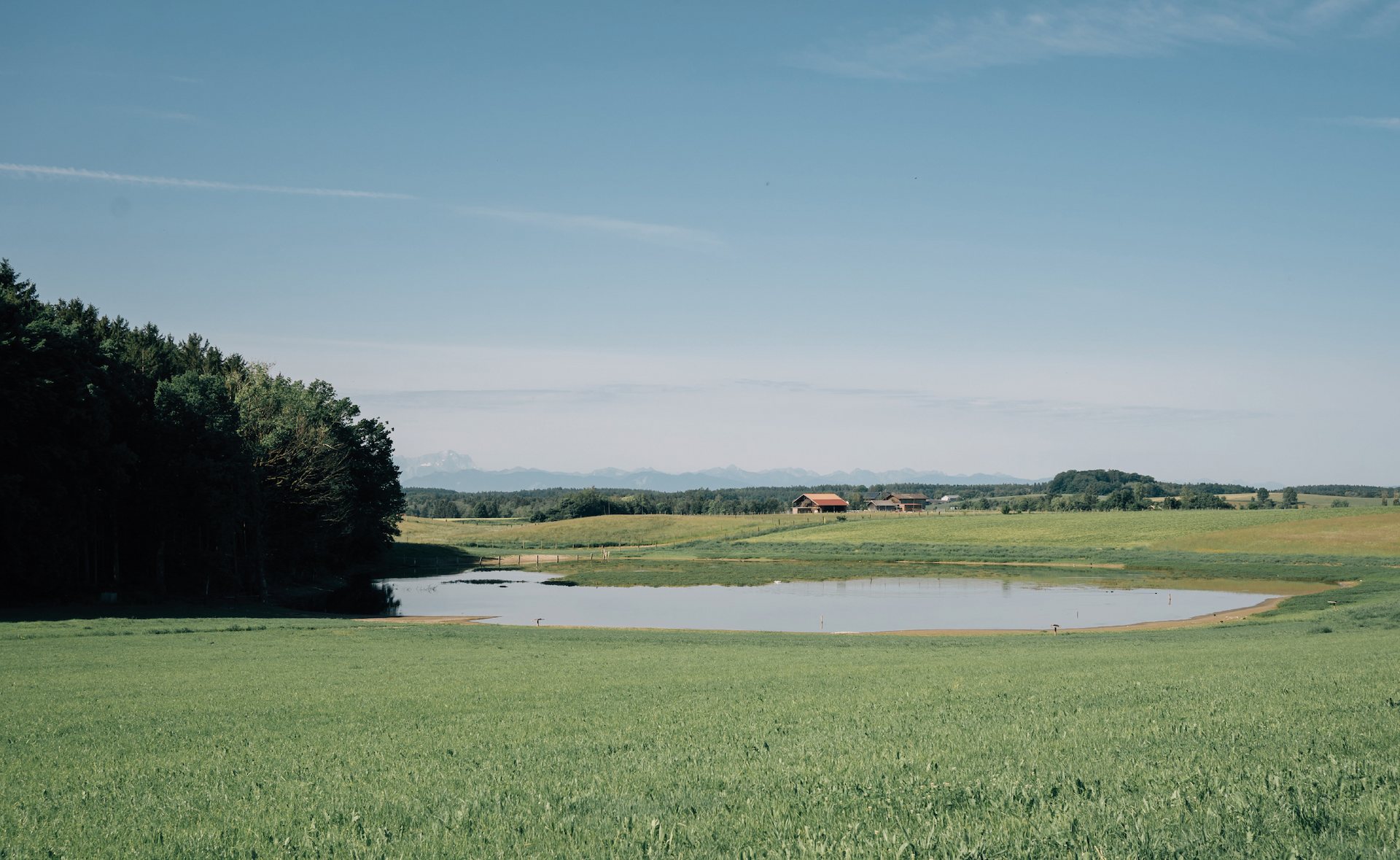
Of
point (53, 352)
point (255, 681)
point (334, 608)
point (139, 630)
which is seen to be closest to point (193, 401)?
point (53, 352)

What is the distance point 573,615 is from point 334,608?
56.4ft

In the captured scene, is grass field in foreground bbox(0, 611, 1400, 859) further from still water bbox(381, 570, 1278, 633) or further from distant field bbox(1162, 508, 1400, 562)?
distant field bbox(1162, 508, 1400, 562)

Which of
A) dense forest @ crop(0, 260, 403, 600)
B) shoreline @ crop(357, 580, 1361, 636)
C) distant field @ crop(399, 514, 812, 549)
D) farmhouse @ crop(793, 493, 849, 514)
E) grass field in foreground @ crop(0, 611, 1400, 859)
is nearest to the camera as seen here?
grass field in foreground @ crop(0, 611, 1400, 859)

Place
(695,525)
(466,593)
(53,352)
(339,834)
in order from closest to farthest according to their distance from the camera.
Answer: (339,834)
(53,352)
(466,593)
(695,525)

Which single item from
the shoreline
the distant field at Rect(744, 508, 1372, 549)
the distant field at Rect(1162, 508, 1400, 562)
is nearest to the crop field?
the distant field at Rect(1162, 508, 1400, 562)

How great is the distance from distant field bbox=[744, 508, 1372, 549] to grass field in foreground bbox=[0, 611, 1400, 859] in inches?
3280

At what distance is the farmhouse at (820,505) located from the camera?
18974 cm

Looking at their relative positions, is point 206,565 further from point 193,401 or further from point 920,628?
point 920,628

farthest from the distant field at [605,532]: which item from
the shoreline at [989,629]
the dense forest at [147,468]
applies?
the shoreline at [989,629]

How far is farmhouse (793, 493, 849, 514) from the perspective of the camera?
18974cm

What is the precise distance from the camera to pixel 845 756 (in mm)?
9273

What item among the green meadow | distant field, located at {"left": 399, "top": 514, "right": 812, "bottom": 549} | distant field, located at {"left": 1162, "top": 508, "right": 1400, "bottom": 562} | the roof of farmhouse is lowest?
distant field, located at {"left": 399, "top": 514, "right": 812, "bottom": 549}

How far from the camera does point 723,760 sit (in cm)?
943

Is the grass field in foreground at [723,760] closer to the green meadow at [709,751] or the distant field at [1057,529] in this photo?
the green meadow at [709,751]
